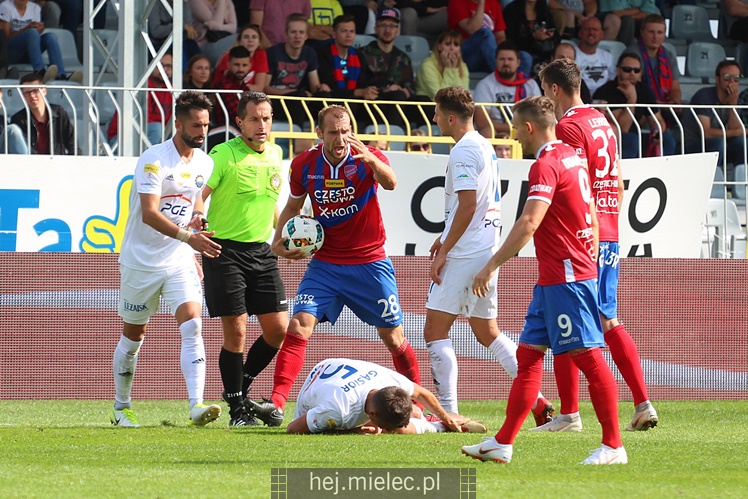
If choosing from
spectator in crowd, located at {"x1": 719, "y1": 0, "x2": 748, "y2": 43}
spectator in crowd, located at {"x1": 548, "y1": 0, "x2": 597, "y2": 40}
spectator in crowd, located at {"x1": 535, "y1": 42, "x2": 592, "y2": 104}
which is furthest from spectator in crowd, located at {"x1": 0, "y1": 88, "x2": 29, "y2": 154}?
spectator in crowd, located at {"x1": 719, "y1": 0, "x2": 748, "y2": 43}

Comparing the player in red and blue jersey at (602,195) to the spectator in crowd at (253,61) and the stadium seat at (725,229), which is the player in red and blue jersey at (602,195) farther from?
the spectator in crowd at (253,61)

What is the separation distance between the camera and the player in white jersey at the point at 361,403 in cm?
669

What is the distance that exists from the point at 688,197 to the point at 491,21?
543 centimetres

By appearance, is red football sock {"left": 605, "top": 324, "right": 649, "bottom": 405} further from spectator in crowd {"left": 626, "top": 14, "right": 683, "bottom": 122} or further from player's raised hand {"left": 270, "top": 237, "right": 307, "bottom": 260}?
spectator in crowd {"left": 626, "top": 14, "right": 683, "bottom": 122}

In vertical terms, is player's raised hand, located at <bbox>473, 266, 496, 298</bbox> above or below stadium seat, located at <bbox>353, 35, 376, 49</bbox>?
below

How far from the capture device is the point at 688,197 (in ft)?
37.1

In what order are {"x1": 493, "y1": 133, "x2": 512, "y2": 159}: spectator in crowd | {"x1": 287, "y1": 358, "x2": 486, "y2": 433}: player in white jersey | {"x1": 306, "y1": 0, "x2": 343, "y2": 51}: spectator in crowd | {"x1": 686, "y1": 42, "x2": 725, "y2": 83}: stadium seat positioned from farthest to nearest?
{"x1": 686, "y1": 42, "x2": 725, "y2": 83}: stadium seat
{"x1": 306, "y1": 0, "x2": 343, "y2": 51}: spectator in crowd
{"x1": 493, "y1": 133, "x2": 512, "y2": 159}: spectator in crowd
{"x1": 287, "y1": 358, "x2": 486, "y2": 433}: player in white jersey

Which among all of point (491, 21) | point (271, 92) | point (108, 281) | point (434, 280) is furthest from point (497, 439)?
point (491, 21)

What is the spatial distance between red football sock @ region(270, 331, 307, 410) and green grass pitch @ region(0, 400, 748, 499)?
0.24 meters

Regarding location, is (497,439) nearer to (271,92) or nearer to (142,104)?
(142,104)

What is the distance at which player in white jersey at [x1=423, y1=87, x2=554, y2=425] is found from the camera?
24.5 ft

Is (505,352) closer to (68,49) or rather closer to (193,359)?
(193,359)

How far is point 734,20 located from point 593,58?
3156 millimetres

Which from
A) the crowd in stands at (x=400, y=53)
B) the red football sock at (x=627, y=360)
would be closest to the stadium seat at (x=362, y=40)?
the crowd in stands at (x=400, y=53)
